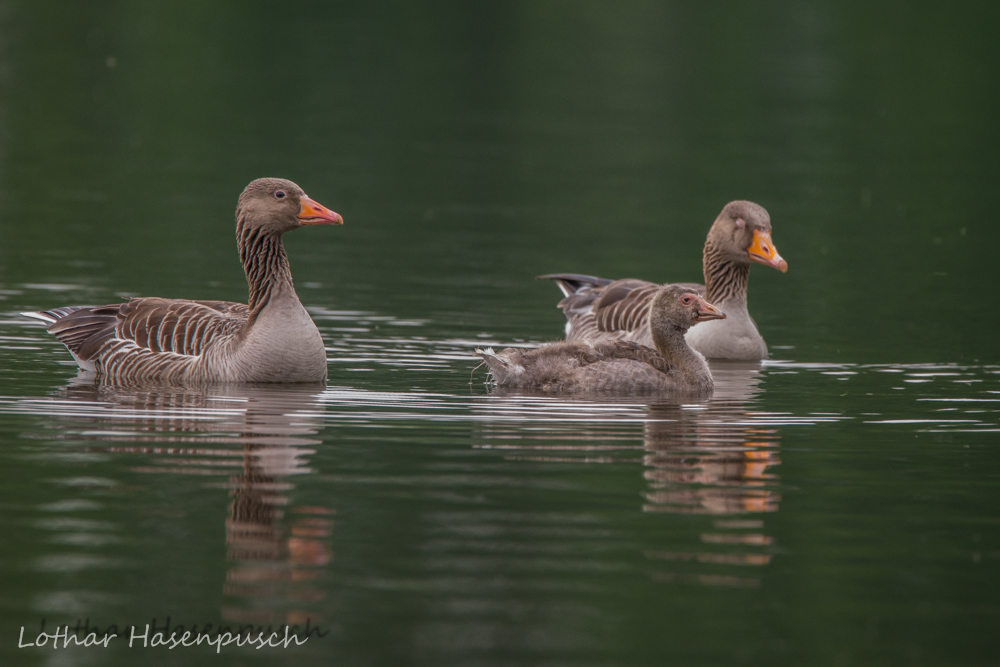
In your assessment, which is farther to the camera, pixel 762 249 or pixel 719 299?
pixel 719 299

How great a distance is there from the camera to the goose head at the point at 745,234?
778 inches

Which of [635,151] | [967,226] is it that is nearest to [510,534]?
[967,226]

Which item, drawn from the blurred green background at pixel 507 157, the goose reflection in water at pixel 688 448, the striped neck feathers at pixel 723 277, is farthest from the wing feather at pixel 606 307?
the goose reflection in water at pixel 688 448

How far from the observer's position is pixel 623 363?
16.1 m

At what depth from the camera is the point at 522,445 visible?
42.9ft

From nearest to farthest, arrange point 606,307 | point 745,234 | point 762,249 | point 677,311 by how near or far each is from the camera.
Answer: point 677,311 → point 762,249 → point 745,234 → point 606,307

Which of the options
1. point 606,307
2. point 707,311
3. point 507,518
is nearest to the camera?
Result: point 507,518

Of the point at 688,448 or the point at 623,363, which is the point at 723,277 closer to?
the point at 623,363

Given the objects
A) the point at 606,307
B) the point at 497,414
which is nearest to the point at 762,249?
the point at 606,307

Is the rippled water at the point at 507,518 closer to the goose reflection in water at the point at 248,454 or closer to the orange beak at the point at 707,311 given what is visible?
the goose reflection in water at the point at 248,454

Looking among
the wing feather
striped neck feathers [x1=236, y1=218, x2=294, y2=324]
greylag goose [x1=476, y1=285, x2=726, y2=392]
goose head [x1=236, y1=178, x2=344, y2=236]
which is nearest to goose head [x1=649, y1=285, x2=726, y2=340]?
greylag goose [x1=476, y1=285, x2=726, y2=392]

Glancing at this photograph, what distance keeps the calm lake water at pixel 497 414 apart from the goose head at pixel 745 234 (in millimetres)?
1321

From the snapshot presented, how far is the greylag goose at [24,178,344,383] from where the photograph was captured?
51.2 feet

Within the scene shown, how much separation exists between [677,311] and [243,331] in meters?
4.64
